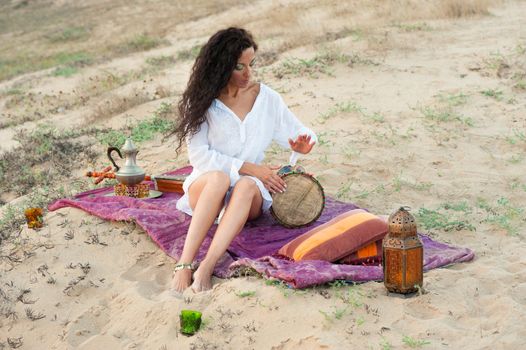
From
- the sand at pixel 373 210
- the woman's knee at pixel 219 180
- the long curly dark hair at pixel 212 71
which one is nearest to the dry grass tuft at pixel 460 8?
the sand at pixel 373 210

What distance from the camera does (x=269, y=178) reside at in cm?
530

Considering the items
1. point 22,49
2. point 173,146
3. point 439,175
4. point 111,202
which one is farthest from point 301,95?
point 22,49

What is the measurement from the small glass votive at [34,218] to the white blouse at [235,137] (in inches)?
44.0

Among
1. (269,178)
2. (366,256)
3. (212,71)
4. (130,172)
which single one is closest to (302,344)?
(366,256)

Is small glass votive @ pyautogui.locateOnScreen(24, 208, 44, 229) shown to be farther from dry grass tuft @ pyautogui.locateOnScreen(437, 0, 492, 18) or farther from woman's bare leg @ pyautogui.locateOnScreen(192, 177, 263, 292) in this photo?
A: dry grass tuft @ pyautogui.locateOnScreen(437, 0, 492, 18)

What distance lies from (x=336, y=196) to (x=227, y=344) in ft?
8.29

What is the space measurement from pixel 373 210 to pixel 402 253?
2.01 m

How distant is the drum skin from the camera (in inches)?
217

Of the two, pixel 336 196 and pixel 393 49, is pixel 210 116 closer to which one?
pixel 336 196

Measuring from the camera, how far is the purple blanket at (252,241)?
180 inches

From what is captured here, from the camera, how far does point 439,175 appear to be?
22.8ft

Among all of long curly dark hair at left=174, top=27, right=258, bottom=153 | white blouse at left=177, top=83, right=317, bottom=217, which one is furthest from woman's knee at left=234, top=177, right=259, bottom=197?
long curly dark hair at left=174, top=27, right=258, bottom=153

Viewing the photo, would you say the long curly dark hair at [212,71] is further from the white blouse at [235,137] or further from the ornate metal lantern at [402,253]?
the ornate metal lantern at [402,253]

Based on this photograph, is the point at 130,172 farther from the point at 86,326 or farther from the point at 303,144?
the point at 86,326
